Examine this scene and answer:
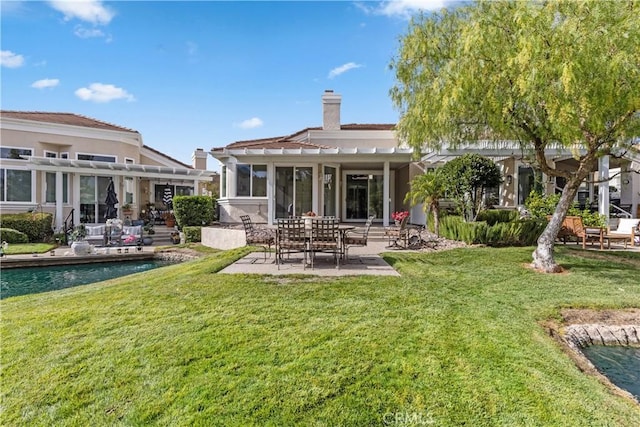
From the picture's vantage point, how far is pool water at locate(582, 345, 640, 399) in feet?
13.8

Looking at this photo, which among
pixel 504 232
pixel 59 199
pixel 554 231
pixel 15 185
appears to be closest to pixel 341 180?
pixel 504 232

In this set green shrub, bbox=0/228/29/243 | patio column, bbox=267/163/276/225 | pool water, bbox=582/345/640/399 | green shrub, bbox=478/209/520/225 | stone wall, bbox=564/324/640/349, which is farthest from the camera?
patio column, bbox=267/163/276/225

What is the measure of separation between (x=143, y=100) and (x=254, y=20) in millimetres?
5276

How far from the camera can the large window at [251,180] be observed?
55.4 ft

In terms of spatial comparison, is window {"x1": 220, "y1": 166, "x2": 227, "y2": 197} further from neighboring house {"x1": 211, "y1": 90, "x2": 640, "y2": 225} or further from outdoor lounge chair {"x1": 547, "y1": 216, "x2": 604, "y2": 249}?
outdoor lounge chair {"x1": 547, "y1": 216, "x2": 604, "y2": 249}

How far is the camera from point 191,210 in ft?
57.6

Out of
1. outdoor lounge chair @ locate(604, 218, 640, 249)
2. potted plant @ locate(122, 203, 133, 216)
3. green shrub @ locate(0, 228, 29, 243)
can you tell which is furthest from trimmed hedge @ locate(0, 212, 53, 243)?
outdoor lounge chair @ locate(604, 218, 640, 249)

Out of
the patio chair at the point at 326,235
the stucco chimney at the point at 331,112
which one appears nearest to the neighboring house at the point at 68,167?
the stucco chimney at the point at 331,112

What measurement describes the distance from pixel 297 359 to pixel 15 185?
2072 cm

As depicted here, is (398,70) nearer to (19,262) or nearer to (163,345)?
(163,345)

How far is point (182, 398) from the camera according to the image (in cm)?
338

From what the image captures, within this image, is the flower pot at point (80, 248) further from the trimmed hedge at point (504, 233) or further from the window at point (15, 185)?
the trimmed hedge at point (504, 233)

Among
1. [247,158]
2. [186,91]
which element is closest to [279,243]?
[247,158]

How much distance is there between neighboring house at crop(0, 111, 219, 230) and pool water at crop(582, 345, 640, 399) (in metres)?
20.2
